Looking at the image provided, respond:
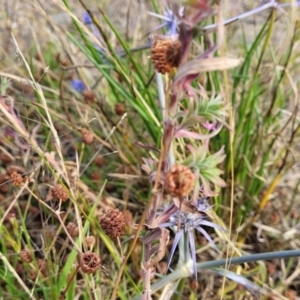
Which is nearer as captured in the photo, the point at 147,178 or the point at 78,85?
the point at 147,178

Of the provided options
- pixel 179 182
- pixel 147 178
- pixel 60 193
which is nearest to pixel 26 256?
pixel 60 193

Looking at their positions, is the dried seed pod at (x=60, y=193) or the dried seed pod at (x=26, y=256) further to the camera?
the dried seed pod at (x=26, y=256)

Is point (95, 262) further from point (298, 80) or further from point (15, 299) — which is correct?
point (298, 80)

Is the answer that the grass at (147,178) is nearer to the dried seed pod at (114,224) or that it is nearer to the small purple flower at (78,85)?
the small purple flower at (78,85)

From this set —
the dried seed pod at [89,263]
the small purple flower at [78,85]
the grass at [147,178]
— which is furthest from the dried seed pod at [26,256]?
the small purple flower at [78,85]

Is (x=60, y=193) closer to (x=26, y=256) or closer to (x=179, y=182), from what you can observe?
A: (x=26, y=256)

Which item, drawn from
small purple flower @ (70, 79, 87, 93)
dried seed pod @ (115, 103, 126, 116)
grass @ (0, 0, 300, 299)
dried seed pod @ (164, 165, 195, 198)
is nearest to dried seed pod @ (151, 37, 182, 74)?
dried seed pod @ (164, 165, 195, 198)
